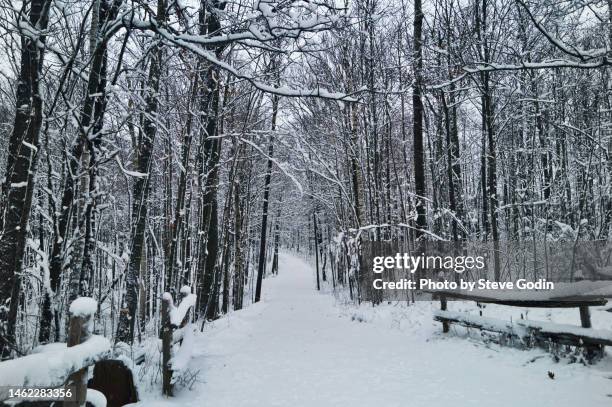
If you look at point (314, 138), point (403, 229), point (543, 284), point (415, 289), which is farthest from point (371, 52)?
point (543, 284)

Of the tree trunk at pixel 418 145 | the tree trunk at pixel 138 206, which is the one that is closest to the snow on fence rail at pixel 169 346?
the tree trunk at pixel 138 206

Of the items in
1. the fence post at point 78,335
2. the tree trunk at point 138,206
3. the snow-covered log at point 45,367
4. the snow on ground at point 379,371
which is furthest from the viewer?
the tree trunk at point 138,206

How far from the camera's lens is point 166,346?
4.53 meters

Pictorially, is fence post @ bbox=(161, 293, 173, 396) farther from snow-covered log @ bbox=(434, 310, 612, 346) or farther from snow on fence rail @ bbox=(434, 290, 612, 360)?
snow-covered log @ bbox=(434, 310, 612, 346)

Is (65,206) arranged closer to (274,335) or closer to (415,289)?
(274,335)

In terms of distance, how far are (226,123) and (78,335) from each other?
9.25m

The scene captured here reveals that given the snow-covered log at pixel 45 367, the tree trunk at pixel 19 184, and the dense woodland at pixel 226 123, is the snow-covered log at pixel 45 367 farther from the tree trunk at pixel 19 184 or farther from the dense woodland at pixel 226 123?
the tree trunk at pixel 19 184

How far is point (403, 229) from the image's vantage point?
1333cm

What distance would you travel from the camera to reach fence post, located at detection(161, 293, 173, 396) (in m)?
4.53

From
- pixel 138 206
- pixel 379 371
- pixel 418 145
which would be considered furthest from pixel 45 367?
pixel 418 145

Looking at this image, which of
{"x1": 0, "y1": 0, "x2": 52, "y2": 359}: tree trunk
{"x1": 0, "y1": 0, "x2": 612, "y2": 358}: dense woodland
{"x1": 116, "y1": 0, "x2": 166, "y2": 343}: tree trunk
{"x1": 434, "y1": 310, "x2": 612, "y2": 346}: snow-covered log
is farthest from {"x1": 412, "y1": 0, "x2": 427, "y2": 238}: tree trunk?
{"x1": 0, "y1": 0, "x2": 52, "y2": 359}: tree trunk

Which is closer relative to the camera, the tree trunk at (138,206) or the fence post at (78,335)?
the fence post at (78,335)

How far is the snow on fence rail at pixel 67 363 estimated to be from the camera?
1777mm

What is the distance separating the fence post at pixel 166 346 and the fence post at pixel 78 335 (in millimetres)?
2053
